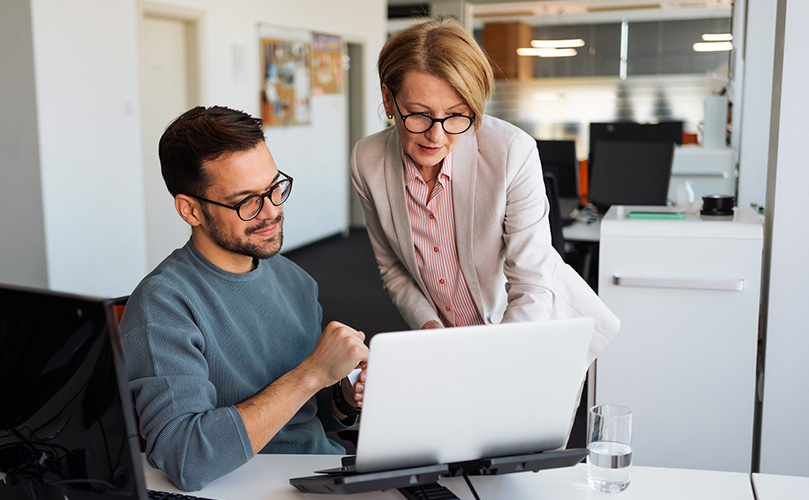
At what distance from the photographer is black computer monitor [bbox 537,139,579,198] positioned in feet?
16.2

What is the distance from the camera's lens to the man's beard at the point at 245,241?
1.53 meters

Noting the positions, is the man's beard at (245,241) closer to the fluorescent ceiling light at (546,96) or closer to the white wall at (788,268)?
the white wall at (788,268)

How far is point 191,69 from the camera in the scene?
601 centimetres

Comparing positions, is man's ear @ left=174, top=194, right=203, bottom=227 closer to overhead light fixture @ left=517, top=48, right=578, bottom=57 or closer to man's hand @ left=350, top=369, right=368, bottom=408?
man's hand @ left=350, top=369, right=368, bottom=408

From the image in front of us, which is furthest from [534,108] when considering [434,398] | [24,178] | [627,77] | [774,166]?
[434,398]

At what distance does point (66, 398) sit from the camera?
0.99m

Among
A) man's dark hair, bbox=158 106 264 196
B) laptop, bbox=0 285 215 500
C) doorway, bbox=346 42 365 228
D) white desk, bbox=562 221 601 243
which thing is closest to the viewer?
laptop, bbox=0 285 215 500

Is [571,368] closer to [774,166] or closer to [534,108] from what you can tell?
[774,166]

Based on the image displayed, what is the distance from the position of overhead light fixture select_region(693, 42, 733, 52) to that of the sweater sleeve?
11.0 m

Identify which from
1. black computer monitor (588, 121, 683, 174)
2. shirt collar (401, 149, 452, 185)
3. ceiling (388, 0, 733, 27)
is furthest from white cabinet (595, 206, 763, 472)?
ceiling (388, 0, 733, 27)

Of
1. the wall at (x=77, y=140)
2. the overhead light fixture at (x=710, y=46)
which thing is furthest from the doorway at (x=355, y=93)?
the overhead light fixture at (x=710, y=46)

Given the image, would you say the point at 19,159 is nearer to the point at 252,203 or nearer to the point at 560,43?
the point at 252,203

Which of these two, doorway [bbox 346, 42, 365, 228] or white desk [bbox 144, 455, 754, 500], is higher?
doorway [bbox 346, 42, 365, 228]

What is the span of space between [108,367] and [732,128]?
626 centimetres
